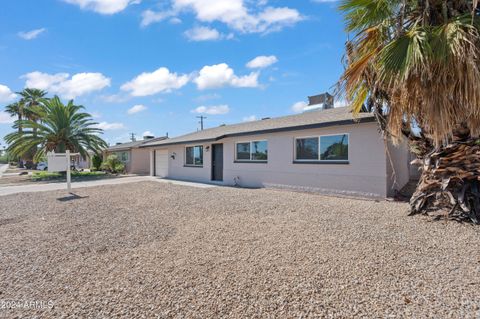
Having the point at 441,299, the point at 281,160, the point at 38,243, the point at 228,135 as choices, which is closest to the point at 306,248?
the point at 441,299

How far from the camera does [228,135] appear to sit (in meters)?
13.8

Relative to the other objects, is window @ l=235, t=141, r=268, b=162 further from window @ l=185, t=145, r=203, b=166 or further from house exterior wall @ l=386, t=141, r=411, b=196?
house exterior wall @ l=386, t=141, r=411, b=196

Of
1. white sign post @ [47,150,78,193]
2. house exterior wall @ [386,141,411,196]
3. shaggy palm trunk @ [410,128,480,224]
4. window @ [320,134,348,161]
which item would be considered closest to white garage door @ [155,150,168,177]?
white sign post @ [47,150,78,193]

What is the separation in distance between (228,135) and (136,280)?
35.4 feet

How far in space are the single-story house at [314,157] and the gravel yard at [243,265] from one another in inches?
98.6

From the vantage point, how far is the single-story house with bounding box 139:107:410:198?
8.94m

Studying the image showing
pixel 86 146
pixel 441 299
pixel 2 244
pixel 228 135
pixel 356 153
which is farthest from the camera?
pixel 86 146

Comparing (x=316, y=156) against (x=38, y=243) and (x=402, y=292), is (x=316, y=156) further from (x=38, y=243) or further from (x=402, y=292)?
(x=38, y=243)

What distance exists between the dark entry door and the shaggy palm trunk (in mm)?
10482

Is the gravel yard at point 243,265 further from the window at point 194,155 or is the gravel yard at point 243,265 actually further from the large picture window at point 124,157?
the large picture window at point 124,157

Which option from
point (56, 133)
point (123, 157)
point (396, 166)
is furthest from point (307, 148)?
point (123, 157)

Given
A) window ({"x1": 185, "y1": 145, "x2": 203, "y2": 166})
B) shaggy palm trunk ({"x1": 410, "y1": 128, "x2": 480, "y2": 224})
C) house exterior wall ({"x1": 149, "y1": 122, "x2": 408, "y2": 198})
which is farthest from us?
window ({"x1": 185, "y1": 145, "x2": 203, "y2": 166})

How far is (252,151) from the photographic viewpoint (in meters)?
13.3

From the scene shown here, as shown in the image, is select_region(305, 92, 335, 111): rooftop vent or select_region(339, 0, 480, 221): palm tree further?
select_region(305, 92, 335, 111): rooftop vent
